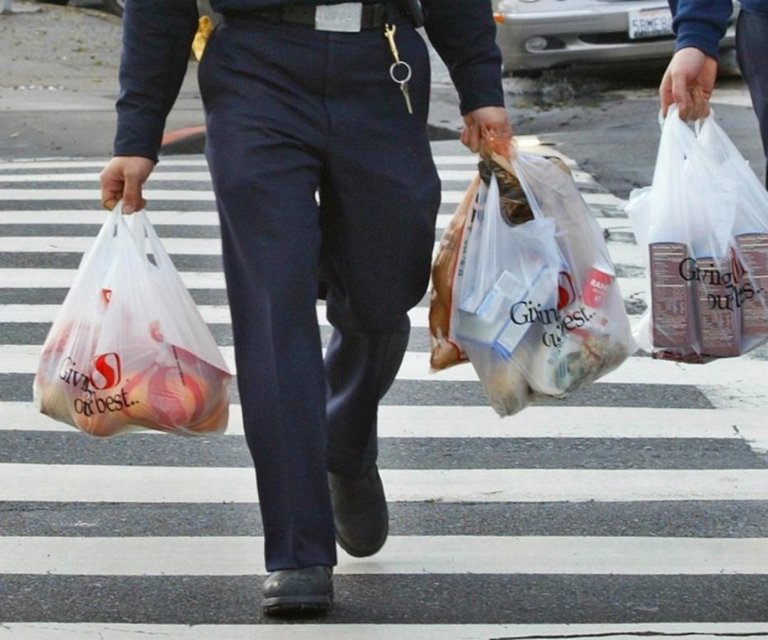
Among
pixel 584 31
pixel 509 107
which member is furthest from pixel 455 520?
pixel 584 31

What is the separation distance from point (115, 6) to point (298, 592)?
1682 cm

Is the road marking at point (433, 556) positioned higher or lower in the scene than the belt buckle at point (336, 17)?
lower

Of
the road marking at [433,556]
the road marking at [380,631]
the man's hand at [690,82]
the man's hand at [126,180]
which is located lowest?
the road marking at [433,556]

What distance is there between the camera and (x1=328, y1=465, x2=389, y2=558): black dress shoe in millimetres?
4105

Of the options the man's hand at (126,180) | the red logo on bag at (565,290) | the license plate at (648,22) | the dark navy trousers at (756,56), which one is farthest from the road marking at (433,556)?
the license plate at (648,22)

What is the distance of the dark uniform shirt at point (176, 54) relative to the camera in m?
3.77

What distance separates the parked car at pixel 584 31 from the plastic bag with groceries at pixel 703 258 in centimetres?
961

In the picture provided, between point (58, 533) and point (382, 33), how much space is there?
1.55m

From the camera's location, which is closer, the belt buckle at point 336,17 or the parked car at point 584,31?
the belt buckle at point 336,17

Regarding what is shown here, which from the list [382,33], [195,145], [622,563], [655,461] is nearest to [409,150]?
[382,33]

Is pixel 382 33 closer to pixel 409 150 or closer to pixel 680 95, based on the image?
pixel 409 150

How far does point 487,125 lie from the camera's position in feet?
13.0

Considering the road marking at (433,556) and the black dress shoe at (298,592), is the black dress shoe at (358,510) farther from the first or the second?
the black dress shoe at (298,592)

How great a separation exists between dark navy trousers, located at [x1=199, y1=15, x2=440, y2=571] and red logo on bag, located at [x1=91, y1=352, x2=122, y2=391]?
0.96 feet
